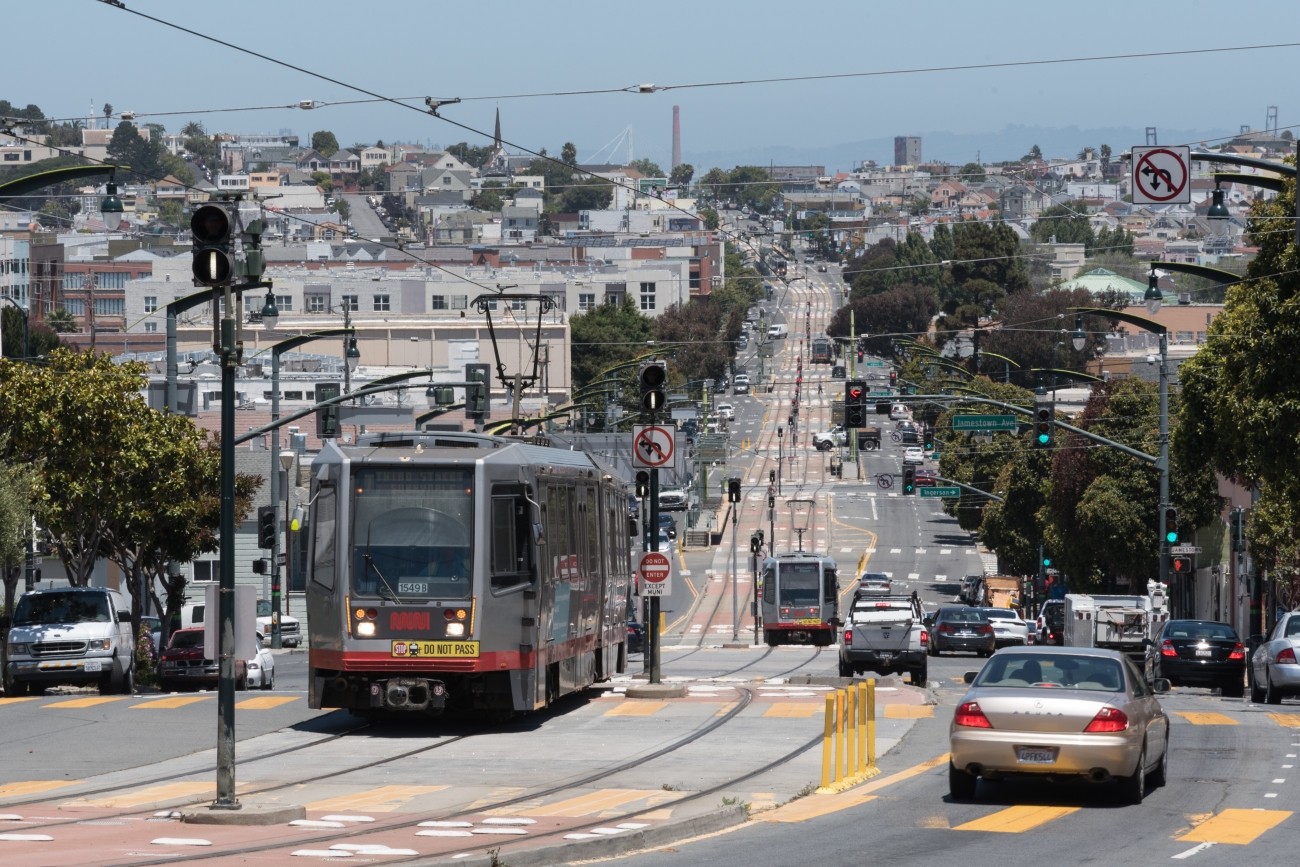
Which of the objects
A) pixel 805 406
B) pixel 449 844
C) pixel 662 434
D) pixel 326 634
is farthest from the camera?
pixel 805 406

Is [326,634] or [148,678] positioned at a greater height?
[326,634]

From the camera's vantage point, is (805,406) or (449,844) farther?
(805,406)

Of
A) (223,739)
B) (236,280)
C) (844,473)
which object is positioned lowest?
(844,473)

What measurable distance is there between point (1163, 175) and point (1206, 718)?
8.30 meters

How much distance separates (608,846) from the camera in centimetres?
1527

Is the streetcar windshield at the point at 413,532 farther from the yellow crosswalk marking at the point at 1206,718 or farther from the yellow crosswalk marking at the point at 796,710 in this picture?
the yellow crosswalk marking at the point at 1206,718

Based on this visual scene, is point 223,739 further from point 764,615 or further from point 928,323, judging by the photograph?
point 928,323

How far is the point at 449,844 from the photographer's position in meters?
15.3

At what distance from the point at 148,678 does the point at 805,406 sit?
14593 centimetres

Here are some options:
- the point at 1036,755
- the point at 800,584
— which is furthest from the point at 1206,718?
the point at 800,584

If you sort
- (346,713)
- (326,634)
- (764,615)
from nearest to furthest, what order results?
1. (326,634)
2. (346,713)
3. (764,615)

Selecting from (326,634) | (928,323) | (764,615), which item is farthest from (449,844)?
(928,323)

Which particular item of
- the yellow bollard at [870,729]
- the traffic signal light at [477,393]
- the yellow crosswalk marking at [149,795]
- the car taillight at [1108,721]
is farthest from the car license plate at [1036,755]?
the traffic signal light at [477,393]

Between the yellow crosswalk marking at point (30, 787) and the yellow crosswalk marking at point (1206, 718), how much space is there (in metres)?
16.3
